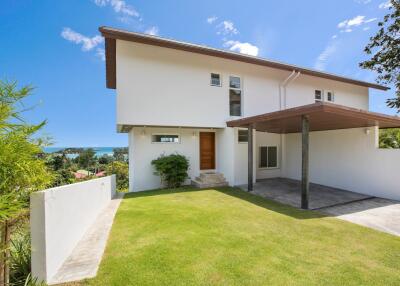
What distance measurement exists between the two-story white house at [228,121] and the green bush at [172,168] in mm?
537

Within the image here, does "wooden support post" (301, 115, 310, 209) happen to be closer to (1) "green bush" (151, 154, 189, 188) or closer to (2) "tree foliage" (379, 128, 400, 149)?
(1) "green bush" (151, 154, 189, 188)

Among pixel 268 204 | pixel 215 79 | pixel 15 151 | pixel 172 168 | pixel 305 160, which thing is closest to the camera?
pixel 15 151

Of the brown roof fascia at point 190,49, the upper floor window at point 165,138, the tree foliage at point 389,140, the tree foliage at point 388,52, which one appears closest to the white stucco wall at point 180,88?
the brown roof fascia at point 190,49

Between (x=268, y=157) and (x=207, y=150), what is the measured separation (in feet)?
13.7

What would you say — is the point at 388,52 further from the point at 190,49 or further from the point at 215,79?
the point at 190,49

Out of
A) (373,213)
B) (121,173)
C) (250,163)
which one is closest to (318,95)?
(250,163)

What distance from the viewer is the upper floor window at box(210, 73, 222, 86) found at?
1112cm

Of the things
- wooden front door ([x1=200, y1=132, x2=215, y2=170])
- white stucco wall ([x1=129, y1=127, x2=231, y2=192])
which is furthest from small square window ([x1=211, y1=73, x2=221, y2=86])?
wooden front door ([x1=200, y1=132, x2=215, y2=170])

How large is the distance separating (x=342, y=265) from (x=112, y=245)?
14.4 feet

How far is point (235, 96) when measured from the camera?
11617 mm

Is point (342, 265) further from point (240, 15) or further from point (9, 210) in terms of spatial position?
point (240, 15)

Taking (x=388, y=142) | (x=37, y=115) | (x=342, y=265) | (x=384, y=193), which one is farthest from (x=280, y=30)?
(x=37, y=115)

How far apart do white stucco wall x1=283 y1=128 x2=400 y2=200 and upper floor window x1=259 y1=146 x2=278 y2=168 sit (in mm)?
1409

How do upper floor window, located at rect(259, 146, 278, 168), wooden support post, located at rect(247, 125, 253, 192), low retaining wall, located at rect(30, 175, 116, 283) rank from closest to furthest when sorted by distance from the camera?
1. low retaining wall, located at rect(30, 175, 116, 283)
2. wooden support post, located at rect(247, 125, 253, 192)
3. upper floor window, located at rect(259, 146, 278, 168)
